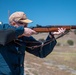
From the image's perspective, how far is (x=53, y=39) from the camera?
726cm

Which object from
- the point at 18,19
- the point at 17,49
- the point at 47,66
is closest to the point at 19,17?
the point at 18,19

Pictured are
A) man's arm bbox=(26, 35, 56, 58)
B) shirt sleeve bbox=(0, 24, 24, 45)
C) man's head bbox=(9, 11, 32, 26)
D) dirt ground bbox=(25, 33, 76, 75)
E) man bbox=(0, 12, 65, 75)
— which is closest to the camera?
shirt sleeve bbox=(0, 24, 24, 45)

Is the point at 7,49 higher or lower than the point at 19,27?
lower

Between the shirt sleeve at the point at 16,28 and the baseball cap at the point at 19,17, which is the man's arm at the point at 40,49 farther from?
the shirt sleeve at the point at 16,28

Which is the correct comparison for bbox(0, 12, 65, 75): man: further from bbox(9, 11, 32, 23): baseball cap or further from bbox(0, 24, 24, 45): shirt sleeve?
bbox(0, 24, 24, 45): shirt sleeve

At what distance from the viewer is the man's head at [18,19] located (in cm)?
647

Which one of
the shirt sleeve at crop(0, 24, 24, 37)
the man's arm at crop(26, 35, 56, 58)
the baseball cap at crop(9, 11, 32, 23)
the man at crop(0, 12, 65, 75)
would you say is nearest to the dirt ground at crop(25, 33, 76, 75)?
the man's arm at crop(26, 35, 56, 58)

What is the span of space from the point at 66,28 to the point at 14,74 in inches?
66.1

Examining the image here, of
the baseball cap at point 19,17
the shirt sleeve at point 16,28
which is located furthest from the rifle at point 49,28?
the shirt sleeve at point 16,28

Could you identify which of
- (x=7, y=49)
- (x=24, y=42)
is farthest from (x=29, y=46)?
(x=7, y=49)

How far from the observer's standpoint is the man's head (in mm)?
6469

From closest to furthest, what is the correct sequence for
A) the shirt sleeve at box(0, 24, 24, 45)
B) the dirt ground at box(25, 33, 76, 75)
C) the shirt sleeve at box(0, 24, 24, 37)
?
the shirt sleeve at box(0, 24, 24, 45), the shirt sleeve at box(0, 24, 24, 37), the dirt ground at box(25, 33, 76, 75)

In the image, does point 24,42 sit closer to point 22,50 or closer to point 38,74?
point 22,50

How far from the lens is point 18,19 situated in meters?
6.48
